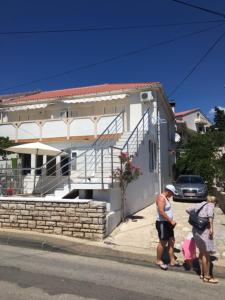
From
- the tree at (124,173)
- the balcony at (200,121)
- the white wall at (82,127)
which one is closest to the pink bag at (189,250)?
the tree at (124,173)

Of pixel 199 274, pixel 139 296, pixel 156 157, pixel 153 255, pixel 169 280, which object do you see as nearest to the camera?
pixel 139 296

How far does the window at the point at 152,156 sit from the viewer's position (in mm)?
18330

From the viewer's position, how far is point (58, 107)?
72.6 ft

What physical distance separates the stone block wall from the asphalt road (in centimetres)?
207

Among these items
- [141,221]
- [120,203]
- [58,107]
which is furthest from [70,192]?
[58,107]

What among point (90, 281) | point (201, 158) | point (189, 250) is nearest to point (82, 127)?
point (201, 158)

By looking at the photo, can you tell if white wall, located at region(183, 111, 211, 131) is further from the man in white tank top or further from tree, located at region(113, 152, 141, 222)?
the man in white tank top

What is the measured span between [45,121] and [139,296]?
15.7m

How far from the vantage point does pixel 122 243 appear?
10.0 metres

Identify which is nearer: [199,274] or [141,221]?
[199,274]

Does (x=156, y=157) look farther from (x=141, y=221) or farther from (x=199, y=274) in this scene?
(x=199, y=274)

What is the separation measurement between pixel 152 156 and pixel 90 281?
12852 millimetres

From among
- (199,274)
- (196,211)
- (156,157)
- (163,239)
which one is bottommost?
(199,274)

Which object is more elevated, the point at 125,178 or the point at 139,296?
the point at 125,178
